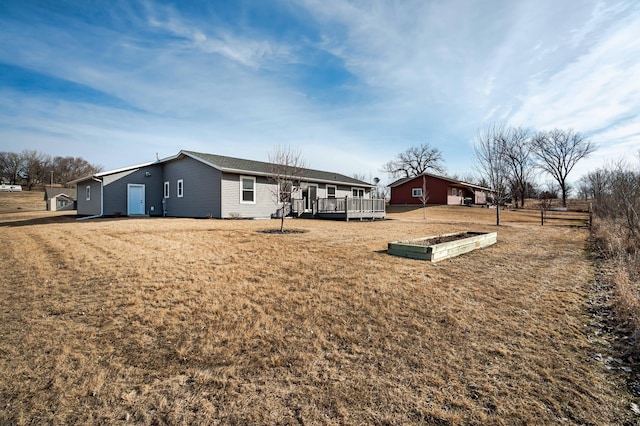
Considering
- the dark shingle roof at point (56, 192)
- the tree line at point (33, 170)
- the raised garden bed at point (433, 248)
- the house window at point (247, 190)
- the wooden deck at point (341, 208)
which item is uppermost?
the tree line at point (33, 170)

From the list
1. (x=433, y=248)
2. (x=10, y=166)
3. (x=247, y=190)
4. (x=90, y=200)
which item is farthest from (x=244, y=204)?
(x=10, y=166)

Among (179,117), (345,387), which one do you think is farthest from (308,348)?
(179,117)

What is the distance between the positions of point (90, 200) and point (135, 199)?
468 centimetres

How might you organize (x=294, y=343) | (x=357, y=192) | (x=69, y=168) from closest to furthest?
(x=294, y=343) → (x=357, y=192) → (x=69, y=168)

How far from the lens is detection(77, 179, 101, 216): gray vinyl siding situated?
19884mm

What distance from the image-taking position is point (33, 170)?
65812 millimetres

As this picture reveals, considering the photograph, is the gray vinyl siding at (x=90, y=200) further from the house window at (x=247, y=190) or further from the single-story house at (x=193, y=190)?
the house window at (x=247, y=190)

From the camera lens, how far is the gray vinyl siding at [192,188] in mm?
16547

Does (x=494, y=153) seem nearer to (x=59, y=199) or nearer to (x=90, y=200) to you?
(x=90, y=200)

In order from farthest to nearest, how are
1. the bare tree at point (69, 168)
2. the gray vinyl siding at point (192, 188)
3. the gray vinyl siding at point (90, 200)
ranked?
the bare tree at point (69, 168) < the gray vinyl siding at point (90, 200) < the gray vinyl siding at point (192, 188)

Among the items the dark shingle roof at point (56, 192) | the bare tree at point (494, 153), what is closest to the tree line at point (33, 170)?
the dark shingle roof at point (56, 192)

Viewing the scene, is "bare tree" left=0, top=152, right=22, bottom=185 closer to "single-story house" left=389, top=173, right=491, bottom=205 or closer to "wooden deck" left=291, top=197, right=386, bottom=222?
"wooden deck" left=291, top=197, right=386, bottom=222

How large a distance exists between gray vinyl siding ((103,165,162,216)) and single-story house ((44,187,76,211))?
3017cm

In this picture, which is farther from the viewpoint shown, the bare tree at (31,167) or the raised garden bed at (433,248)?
the bare tree at (31,167)
